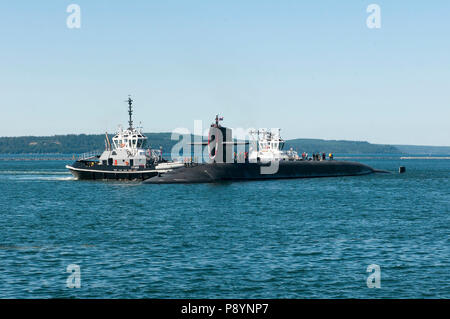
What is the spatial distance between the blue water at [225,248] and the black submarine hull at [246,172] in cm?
2535

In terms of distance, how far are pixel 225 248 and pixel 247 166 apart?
215 feet

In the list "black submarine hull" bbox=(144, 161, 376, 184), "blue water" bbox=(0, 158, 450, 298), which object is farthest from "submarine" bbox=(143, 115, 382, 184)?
"blue water" bbox=(0, 158, 450, 298)

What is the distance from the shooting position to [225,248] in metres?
32.2

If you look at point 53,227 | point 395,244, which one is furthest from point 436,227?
point 53,227

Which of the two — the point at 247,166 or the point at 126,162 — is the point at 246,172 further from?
the point at 126,162

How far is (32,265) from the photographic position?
27.5 meters

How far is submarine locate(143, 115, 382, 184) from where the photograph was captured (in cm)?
8844

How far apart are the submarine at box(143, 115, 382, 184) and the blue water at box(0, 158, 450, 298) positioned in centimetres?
2584

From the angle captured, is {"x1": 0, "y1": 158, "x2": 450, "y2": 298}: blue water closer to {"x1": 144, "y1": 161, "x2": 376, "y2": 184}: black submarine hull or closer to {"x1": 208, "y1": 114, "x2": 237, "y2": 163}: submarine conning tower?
{"x1": 144, "y1": 161, "x2": 376, "y2": 184}: black submarine hull

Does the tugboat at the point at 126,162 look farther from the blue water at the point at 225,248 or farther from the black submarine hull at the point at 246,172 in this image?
the blue water at the point at 225,248

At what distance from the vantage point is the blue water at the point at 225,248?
75.8ft

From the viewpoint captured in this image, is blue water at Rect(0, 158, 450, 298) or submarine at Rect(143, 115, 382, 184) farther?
submarine at Rect(143, 115, 382, 184)

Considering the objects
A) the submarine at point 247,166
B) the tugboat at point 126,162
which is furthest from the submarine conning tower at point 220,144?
the tugboat at point 126,162
